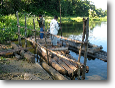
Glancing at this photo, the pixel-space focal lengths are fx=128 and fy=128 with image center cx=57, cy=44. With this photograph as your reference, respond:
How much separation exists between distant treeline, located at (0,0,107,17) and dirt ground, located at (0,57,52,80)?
49.8 feet

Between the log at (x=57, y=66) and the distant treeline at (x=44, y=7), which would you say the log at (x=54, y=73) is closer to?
the log at (x=57, y=66)

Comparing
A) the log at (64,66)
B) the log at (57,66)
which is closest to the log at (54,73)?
the log at (57,66)

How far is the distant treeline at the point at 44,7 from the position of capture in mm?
20000

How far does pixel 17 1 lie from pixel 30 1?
27.1 ft

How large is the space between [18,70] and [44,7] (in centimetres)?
3412

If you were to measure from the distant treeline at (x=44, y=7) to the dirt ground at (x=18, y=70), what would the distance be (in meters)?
15.2

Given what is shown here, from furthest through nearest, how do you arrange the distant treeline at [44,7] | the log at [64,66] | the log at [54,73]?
1. the distant treeline at [44,7]
2. the log at [64,66]
3. the log at [54,73]

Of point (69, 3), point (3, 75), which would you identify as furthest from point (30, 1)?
point (3, 75)

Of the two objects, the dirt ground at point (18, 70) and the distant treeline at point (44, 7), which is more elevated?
the distant treeline at point (44, 7)

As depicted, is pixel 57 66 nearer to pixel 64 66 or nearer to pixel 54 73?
pixel 64 66

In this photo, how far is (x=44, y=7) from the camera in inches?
1446
